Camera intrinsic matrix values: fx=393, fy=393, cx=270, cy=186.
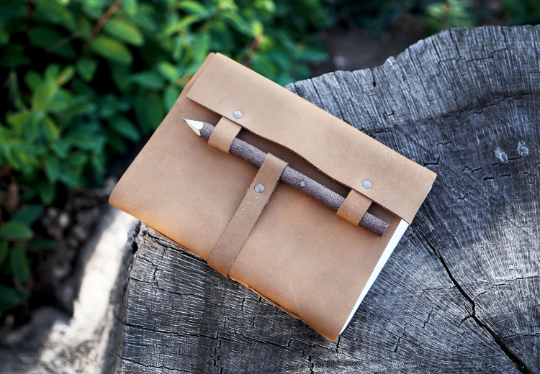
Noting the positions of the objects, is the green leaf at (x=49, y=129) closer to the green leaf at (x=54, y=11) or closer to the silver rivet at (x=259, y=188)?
the green leaf at (x=54, y=11)

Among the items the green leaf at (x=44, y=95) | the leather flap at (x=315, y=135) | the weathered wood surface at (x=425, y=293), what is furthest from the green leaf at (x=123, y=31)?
the weathered wood surface at (x=425, y=293)

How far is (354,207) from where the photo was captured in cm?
135

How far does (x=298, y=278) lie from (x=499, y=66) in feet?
3.96

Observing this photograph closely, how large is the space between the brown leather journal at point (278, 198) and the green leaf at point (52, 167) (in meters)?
0.89

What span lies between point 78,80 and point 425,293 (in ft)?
7.57

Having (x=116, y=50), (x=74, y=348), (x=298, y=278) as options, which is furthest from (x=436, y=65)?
(x=74, y=348)

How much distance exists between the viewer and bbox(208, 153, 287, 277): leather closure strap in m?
1.35

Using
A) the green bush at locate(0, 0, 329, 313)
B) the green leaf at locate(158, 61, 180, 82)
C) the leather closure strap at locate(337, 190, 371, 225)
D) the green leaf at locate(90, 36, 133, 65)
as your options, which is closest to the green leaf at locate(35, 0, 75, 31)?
the green bush at locate(0, 0, 329, 313)

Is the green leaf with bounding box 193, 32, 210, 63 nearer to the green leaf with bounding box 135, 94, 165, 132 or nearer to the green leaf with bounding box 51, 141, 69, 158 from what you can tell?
the green leaf with bounding box 135, 94, 165, 132

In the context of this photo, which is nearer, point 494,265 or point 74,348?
point 494,265

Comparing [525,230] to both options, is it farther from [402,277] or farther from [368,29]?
[368,29]

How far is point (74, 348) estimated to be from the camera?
1952 millimetres

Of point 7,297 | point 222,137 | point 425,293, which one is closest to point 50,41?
point 7,297

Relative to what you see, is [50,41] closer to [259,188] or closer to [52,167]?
[52,167]
